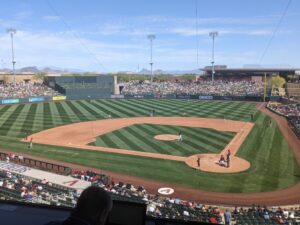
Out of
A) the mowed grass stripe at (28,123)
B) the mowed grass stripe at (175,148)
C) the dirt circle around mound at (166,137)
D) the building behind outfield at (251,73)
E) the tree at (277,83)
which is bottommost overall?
the mowed grass stripe at (175,148)

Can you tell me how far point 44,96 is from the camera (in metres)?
68.6

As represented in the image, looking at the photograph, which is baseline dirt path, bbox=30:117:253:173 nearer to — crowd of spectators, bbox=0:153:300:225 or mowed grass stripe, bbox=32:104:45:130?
mowed grass stripe, bbox=32:104:45:130

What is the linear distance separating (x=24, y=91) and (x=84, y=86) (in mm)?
12582

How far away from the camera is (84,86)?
249ft

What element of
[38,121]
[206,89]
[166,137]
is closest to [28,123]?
[38,121]

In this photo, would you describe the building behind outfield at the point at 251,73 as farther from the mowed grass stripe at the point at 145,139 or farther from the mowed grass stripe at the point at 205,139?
the mowed grass stripe at the point at 145,139

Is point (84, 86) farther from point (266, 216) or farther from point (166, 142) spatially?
point (266, 216)

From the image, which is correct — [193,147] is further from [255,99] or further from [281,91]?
[281,91]

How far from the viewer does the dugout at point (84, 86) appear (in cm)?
7344

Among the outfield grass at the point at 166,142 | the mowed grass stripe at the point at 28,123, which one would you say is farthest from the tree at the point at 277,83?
the mowed grass stripe at the point at 28,123

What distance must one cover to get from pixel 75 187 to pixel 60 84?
6330cm

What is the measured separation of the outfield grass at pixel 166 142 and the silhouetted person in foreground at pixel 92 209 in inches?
981

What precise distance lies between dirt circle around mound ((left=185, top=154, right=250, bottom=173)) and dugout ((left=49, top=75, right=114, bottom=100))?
167ft

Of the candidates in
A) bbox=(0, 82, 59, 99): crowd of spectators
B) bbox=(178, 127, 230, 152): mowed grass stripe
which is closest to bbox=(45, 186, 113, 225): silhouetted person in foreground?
bbox=(178, 127, 230, 152): mowed grass stripe
